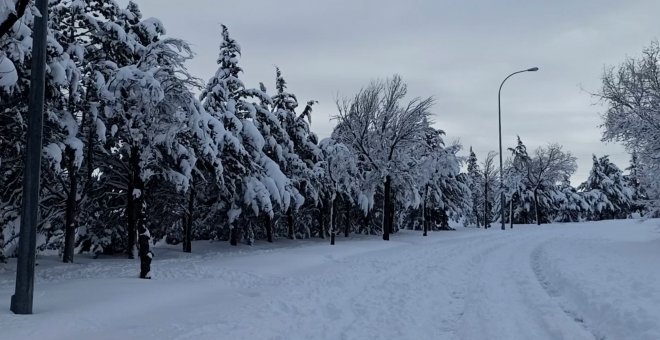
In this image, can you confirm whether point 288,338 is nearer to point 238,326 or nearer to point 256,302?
point 238,326

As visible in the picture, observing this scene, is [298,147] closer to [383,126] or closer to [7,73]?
[383,126]

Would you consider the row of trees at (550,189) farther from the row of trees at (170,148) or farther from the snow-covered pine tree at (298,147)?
the snow-covered pine tree at (298,147)

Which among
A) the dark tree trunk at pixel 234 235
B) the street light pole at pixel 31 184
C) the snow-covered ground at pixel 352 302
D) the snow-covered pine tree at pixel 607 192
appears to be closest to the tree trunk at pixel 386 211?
the dark tree trunk at pixel 234 235

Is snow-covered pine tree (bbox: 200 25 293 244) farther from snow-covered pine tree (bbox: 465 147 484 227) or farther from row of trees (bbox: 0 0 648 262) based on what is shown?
snow-covered pine tree (bbox: 465 147 484 227)

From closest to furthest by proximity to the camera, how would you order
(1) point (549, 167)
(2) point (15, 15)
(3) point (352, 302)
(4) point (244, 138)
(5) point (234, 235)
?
(2) point (15, 15) → (3) point (352, 302) → (4) point (244, 138) → (5) point (234, 235) → (1) point (549, 167)

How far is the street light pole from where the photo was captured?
7488mm

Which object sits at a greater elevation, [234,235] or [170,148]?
[170,148]

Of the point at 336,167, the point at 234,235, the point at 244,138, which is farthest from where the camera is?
the point at 336,167

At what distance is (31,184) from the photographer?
25.2ft

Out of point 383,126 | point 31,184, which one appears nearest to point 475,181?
point 383,126

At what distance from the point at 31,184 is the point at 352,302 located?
5.81 metres

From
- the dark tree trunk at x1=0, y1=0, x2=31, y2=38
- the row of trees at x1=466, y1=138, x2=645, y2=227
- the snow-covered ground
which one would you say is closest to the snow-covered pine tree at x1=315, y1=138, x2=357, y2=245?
the snow-covered ground

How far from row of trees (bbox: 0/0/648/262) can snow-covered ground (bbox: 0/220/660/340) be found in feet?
8.64

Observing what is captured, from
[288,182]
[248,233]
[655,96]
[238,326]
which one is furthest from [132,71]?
[655,96]
